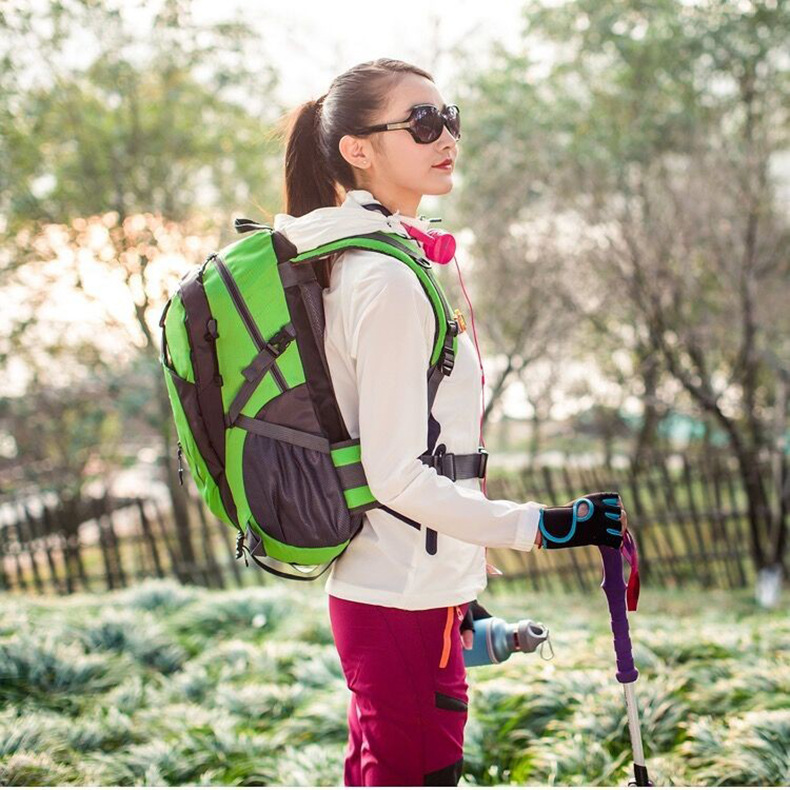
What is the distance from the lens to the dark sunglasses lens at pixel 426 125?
189 centimetres

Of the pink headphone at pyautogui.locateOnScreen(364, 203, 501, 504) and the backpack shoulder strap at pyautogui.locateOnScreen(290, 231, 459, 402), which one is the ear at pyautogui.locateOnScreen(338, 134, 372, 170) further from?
the backpack shoulder strap at pyautogui.locateOnScreen(290, 231, 459, 402)

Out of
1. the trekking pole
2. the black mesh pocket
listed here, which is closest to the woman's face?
the black mesh pocket

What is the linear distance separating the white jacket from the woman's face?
0.19 ft

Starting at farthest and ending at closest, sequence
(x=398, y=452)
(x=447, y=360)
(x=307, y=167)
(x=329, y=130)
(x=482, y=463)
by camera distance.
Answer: (x=307, y=167) → (x=329, y=130) → (x=482, y=463) → (x=447, y=360) → (x=398, y=452)

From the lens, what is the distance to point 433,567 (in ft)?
6.00

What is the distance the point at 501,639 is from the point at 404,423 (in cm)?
71

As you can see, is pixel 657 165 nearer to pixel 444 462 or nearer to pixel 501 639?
pixel 501 639

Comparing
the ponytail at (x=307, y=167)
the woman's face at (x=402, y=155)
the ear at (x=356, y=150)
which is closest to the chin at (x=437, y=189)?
the woman's face at (x=402, y=155)

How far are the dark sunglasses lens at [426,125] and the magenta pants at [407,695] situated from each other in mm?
941

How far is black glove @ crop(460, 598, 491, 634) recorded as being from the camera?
2174 millimetres

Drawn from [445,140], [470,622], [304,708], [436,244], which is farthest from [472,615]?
[304,708]

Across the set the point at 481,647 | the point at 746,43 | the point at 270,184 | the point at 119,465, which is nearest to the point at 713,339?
the point at 746,43

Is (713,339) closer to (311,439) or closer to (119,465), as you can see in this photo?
(119,465)

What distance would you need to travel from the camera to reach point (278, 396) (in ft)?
5.90
